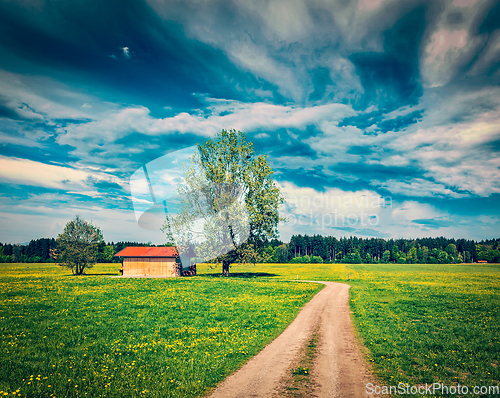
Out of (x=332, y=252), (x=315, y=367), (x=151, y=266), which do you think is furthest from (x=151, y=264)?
(x=332, y=252)

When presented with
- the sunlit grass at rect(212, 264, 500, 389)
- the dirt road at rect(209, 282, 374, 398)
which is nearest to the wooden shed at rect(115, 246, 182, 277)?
the sunlit grass at rect(212, 264, 500, 389)

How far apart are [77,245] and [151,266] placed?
1975 centimetres

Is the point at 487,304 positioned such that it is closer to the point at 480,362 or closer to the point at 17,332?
the point at 480,362

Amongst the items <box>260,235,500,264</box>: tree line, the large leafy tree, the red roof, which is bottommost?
<box>260,235,500,264</box>: tree line

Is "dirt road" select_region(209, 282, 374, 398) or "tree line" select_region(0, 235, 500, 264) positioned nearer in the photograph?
"dirt road" select_region(209, 282, 374, 398)

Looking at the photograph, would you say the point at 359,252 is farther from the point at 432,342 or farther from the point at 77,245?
the point at 432,342

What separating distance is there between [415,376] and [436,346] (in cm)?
433

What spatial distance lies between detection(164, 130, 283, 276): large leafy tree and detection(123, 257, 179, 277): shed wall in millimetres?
9799

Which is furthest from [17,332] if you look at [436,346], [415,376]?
[436,346]

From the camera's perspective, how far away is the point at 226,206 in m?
47.5

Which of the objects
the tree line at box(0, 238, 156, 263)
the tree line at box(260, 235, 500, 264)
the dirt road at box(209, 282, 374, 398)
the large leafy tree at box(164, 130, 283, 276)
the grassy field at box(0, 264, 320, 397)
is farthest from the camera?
the tree line at box(260, 235, 500, 264)

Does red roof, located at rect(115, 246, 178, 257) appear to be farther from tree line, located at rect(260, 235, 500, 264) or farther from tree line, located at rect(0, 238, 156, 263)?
tree line, located at rect(260, 235, 500, 264)

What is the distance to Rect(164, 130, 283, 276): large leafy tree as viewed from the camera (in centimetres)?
4775

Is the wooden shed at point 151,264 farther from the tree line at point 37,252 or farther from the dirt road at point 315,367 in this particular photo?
the tree line at point 37,252
